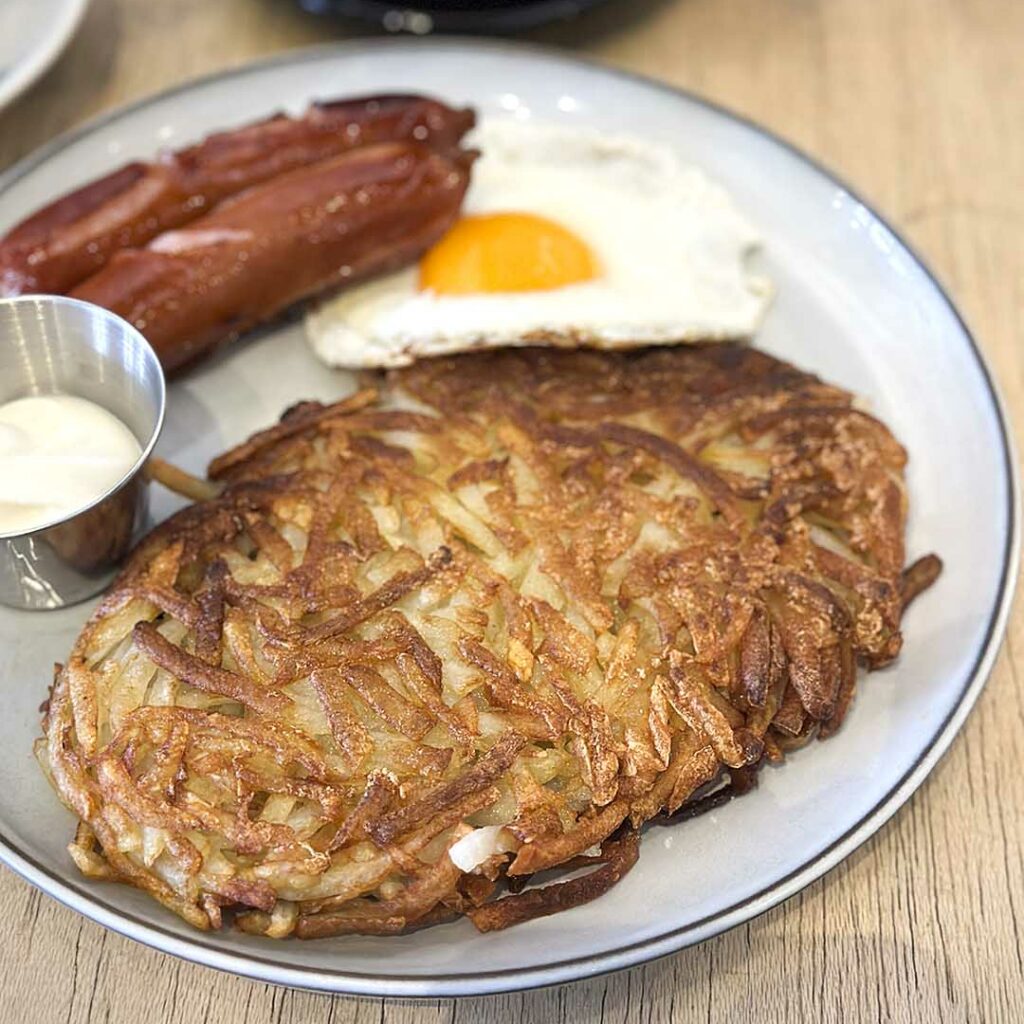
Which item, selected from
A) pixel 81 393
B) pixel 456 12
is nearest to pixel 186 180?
pixel 81 393

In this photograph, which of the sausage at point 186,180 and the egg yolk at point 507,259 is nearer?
the sausage at point 186,180

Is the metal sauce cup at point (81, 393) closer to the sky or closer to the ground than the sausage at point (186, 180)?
closer to the ground

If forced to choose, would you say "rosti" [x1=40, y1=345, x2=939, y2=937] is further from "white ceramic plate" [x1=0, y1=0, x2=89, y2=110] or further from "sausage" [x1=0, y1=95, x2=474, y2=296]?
"white ceramic plate" [x1=0, y1=0, x2=89, y2=110]

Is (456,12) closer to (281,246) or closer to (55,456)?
(281,246)

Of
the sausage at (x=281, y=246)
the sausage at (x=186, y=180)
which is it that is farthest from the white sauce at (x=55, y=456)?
the sausage at (x=186, y=180)

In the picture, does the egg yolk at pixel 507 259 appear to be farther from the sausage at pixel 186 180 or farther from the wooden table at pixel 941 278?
Answer: the wooden table at pixel 941 278

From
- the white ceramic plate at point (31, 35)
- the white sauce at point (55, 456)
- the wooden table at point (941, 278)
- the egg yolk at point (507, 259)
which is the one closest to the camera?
the wooden table at point (941, 278)

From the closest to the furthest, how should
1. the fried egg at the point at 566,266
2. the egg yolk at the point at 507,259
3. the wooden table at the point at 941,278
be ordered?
the wooden table at the point at 941,278, the fried egg at the point at 566,266, the egg yolk at the point at 507,259
